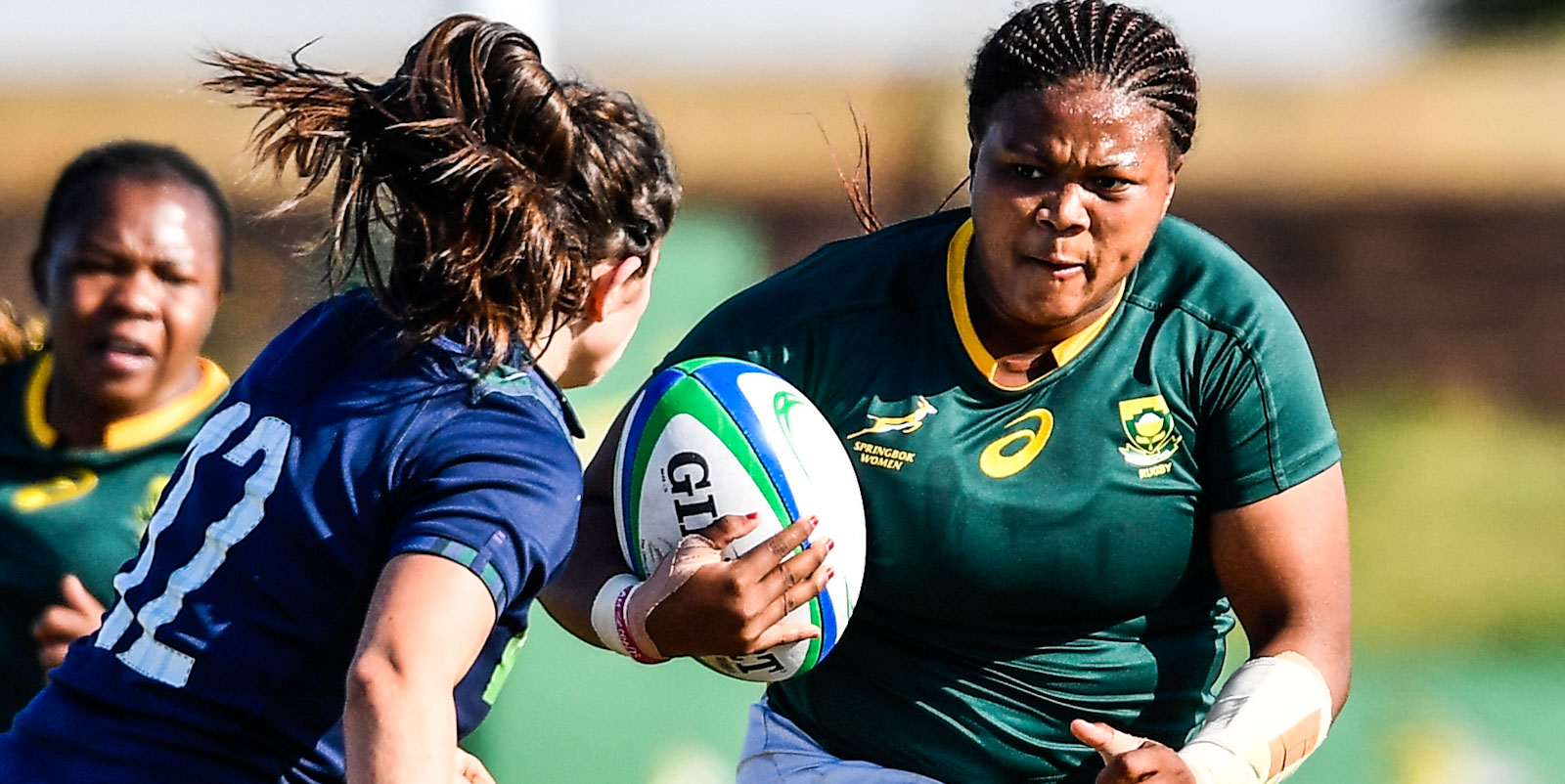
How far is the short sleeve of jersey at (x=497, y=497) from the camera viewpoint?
2123mm

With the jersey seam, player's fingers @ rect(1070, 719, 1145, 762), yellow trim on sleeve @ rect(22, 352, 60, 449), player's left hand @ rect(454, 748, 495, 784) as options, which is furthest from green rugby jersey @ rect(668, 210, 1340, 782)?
yellow trim on sleeve @ rect(22, 352, 60, 449)

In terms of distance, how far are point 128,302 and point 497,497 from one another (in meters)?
A: 1.89

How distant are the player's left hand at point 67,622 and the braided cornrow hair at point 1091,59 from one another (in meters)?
1.86

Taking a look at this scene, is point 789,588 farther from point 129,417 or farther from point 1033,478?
point 129,417

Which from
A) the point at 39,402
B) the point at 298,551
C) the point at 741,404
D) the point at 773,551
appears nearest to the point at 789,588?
the point at 773,551

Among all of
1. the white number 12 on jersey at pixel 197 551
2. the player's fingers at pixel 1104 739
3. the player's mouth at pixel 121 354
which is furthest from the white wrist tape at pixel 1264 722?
the player's mouth at pixel 121 354

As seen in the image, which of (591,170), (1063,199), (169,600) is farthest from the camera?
(1063,199)

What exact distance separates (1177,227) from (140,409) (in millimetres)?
2110

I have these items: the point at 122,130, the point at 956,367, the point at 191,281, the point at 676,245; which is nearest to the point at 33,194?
the point at 122,130

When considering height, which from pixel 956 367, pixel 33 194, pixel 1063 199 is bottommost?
pixel 956 367

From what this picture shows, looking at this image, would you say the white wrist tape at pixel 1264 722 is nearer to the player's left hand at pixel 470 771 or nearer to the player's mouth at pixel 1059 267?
the player's mouth at pixel 1059 267

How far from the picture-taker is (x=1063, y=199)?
280 centimetres

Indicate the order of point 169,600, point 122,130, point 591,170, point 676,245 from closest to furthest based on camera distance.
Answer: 1. point 169,600
2. point 591,170
3. point 676,245
4. point 122,130

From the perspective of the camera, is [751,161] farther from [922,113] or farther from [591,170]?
[591,170]
